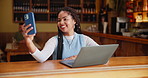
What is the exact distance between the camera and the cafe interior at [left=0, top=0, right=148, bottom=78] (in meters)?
1.53

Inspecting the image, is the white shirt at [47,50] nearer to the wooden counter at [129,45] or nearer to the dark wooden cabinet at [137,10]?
the wooden counter at [129,45]

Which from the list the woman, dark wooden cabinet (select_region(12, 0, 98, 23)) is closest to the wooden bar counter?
the woman

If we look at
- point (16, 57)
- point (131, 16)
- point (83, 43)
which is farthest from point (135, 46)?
point (16, 57)

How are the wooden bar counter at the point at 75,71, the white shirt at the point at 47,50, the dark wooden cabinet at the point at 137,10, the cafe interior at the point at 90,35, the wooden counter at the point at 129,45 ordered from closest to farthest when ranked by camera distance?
the wooden bar counter at the point at 75,71, the cafe interior at the point at 90,35, the white shirt at the point at 47,50, the wooden counter at the point at 129,45, the dark wooden cabinet at the point at 137,10

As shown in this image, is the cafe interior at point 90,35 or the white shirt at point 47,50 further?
the white shirt at point 47,50

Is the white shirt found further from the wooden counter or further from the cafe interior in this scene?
the wooden counter

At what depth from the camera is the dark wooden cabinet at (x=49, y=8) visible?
7.77 metres

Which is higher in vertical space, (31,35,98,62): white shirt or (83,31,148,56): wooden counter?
(31,35,98,62): white shirt

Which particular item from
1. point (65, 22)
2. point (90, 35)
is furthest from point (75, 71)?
point (90, 35)

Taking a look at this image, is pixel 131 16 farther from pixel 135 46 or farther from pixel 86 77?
pixel 86 77

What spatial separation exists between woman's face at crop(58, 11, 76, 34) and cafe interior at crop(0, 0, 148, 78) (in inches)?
16.9

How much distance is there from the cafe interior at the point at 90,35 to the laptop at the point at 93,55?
0.04 metres

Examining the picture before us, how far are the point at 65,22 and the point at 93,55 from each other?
0.74 metres

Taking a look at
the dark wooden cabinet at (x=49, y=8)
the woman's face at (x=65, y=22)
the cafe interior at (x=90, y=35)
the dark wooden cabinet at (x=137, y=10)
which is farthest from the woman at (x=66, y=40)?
the dark wooden cabinet at (x=49, y=8)
